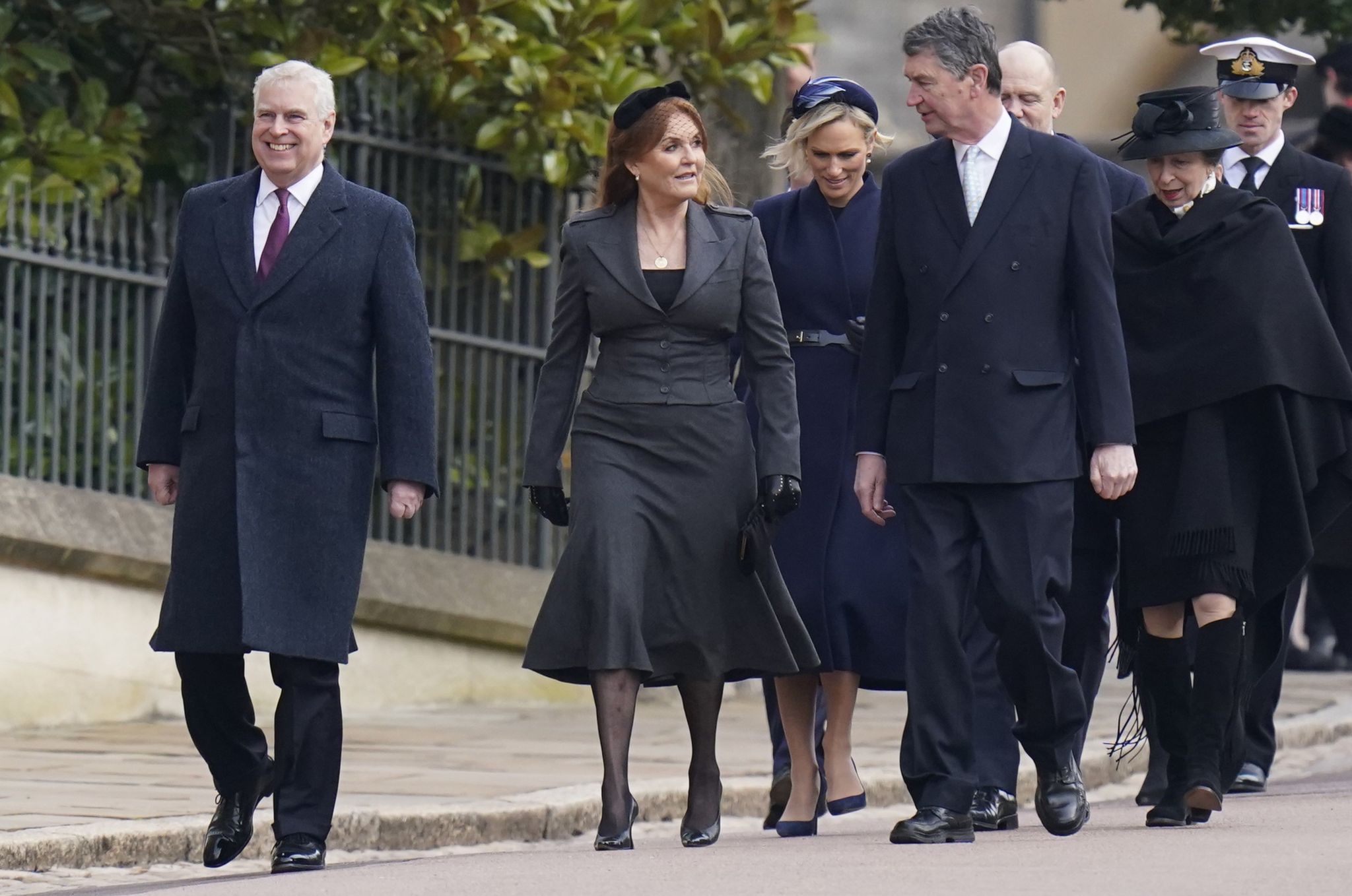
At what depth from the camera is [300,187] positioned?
7152 mm

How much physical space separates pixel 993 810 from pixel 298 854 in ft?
6.06

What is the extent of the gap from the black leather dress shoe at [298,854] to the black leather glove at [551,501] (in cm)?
103

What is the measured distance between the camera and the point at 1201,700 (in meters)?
7.35

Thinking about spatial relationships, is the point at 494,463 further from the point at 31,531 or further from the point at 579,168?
the point at 31,531

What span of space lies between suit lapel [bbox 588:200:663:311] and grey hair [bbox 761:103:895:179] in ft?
2.65

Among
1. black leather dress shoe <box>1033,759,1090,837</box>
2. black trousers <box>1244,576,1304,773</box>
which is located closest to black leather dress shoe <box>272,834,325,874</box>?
black leather dress shoe <box>1033,759,1090,837</box>

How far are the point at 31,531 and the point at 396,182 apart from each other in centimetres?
213

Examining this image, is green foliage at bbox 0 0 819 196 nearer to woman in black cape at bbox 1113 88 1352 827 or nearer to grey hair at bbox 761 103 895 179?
grey hair at bbox 761 103 895 179

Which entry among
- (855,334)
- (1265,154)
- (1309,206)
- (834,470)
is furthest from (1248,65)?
(834,470)

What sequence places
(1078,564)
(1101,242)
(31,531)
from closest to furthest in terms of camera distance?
(1101,242) → (1078,564) → (31,531)

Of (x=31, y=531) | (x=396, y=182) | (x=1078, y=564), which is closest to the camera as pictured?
(x=1078, y=564)

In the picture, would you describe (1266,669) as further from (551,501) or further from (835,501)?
(551,501)

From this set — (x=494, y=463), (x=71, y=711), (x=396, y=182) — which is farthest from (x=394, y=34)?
(x=71, y=711)

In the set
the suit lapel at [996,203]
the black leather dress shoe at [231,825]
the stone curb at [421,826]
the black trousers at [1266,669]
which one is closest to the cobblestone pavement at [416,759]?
the stone curb at [421,826]
